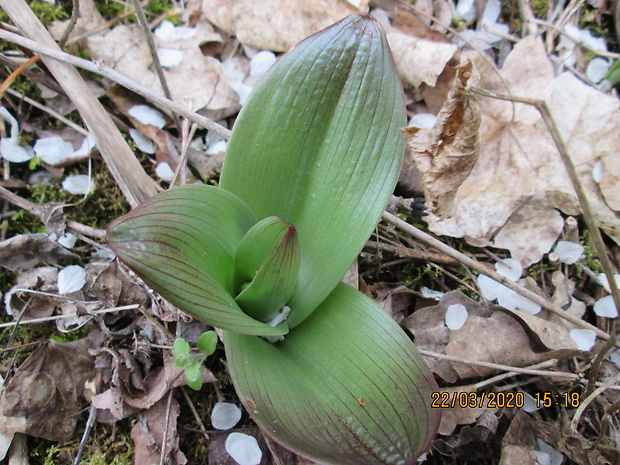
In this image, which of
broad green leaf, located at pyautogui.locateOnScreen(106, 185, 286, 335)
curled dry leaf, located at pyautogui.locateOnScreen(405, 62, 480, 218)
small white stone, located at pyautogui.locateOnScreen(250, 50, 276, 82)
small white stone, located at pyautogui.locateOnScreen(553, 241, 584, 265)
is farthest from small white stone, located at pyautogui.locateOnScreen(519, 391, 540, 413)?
small white stone, located at pyautogui.locateOnScreen(250, 50, 276, 82)

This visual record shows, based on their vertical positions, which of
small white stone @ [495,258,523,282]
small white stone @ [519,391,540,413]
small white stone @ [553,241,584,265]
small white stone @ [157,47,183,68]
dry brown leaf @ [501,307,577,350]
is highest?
small white stone @ [157,47,183,68]

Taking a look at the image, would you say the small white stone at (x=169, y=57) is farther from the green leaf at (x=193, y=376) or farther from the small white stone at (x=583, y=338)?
the small white stone at (x=583, y=338)

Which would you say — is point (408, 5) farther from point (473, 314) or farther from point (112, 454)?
point (112, 454)

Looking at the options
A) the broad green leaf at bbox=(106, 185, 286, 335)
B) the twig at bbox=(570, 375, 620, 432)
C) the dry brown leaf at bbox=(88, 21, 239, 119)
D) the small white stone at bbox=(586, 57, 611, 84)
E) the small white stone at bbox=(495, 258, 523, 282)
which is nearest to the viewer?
the broad green leaf at bbox=(106, 185, 286, 335)

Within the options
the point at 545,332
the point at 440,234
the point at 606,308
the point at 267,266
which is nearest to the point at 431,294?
the point at 440,234

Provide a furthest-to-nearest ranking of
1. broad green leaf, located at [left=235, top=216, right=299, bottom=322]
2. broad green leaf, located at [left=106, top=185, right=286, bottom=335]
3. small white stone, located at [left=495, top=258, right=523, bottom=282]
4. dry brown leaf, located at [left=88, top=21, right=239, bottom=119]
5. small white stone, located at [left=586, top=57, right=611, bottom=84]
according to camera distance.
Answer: small white stone, located at [left=586, top=57, right=611, bottom=84]
dry brown leaf, located at [left=88, top=21, right=239, bottom=119]
small white stone, located at [left=495, top=258, right=523, bottom=282]
broad green leaf, located at [left=235, top=216, right=299, bottom=322]
broad green leaf, located at [left=106, top=185, right=286, bottom=335]

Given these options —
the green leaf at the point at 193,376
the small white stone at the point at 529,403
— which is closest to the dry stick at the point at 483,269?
the small white stone at the point at 529,403

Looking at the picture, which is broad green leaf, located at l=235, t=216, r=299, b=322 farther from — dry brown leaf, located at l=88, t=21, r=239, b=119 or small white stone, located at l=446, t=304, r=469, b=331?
dry brown leaf, located at l=88, t=21, r=239, b=119
